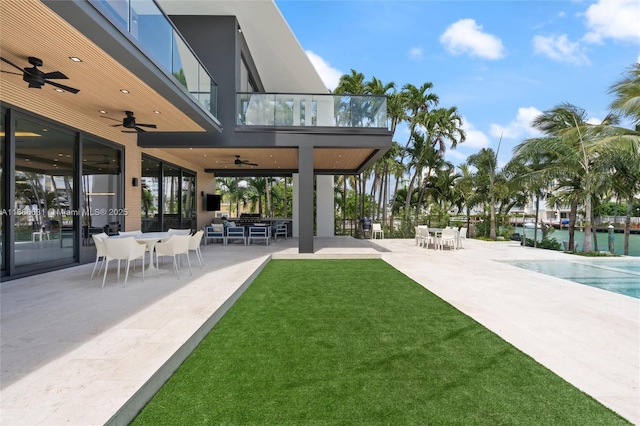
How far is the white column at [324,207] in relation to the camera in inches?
695

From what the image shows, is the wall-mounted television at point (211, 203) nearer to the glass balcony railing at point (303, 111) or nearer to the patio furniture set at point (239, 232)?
the patio furniture set at point (239, 232)

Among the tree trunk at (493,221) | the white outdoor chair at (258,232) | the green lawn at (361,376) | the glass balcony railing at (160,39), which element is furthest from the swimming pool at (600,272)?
the glass balcony railing at (160,39)

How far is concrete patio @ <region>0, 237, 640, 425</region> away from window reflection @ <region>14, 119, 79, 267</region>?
64cm

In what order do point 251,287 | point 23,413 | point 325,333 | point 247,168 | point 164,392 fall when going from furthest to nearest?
point 247,168 → point 251,287 → point 325,333 → point 164,392 → point 23,413

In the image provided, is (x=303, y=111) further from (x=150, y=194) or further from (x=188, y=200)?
(x=188, y=200)

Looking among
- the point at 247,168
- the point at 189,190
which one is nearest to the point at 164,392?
the point at 189,190

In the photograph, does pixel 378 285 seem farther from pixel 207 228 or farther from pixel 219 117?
pixel 207 228

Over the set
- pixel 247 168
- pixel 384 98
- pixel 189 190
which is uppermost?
pixel 384 98

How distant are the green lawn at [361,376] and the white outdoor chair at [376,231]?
11.7 m

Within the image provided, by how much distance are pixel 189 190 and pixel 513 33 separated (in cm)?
1447

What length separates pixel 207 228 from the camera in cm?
1284

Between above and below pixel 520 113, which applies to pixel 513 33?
below

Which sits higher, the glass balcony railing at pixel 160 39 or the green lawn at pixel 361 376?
the glass balcony railing at pixel 160 39

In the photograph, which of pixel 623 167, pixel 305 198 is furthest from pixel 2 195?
pixel 623 167
